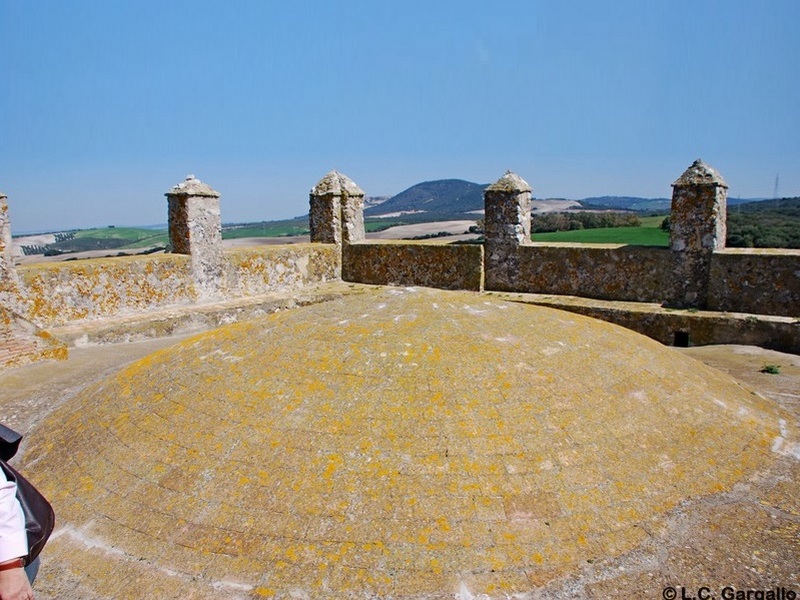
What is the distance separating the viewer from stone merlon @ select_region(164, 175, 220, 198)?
11.0 m

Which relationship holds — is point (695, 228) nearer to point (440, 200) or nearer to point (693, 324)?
point (693, 324)

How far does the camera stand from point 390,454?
4.14 m

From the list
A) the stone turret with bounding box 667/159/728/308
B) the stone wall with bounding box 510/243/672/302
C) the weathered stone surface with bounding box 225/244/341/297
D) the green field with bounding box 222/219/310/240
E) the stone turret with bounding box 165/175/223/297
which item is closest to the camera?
the stone turret with bounding box 667/159/728/308

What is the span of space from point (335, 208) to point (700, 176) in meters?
7.25

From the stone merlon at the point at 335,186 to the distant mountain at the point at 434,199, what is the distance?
214 ft

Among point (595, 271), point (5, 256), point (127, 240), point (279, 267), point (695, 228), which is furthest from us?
point (127, 240)

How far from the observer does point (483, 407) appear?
176 inches

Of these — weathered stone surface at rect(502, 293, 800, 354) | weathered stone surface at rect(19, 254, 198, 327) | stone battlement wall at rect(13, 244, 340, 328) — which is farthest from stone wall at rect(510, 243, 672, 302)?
weathered stone surface at rect(19, 254, 198, 327)

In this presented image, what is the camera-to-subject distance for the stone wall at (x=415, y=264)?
1208 cm

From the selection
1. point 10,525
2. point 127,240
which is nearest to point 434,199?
point 127,240

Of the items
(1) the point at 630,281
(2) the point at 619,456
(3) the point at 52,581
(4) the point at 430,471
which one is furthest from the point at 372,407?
(1) the point at 630,281

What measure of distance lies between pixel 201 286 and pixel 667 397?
856cm

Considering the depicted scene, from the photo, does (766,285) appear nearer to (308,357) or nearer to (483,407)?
(483,407)

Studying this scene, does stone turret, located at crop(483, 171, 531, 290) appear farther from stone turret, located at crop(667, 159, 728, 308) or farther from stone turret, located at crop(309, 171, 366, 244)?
stone turret, located at crop(309, 171, 366, 244)
